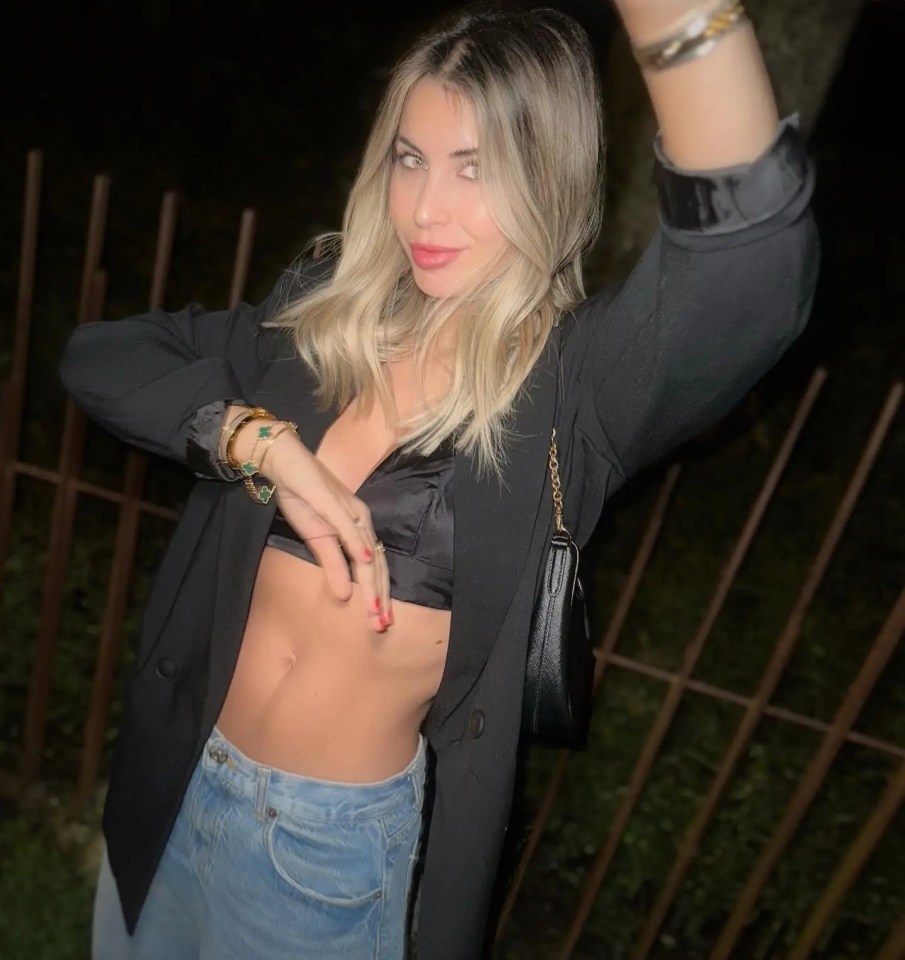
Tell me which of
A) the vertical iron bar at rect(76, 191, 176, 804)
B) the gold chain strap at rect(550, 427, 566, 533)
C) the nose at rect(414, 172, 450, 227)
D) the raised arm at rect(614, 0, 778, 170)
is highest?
the raised arm at rect(614, 0, 778, 170)

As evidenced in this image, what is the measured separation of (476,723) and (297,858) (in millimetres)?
406

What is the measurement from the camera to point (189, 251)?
3592 mm

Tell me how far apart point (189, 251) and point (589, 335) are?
279 cm

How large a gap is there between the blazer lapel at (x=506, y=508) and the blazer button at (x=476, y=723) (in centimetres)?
21

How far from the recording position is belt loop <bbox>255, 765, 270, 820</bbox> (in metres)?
1.47

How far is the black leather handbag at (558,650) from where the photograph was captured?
1387 mm

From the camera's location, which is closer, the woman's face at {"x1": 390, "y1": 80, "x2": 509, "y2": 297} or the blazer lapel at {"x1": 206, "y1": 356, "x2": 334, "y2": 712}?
the woman's face at {"x1": 390, "y1": 80, "x2": 509, "y2": 297}

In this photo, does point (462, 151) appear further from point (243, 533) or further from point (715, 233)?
point (243, 533)

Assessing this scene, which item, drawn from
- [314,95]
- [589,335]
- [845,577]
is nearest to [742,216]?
[589,335]

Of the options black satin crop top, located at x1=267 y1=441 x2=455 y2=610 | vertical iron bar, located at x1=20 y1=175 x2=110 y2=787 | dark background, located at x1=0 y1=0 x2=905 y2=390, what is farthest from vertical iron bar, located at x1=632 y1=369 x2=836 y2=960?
dark background, located at x1=0 y1=0 x2=905 y2=390

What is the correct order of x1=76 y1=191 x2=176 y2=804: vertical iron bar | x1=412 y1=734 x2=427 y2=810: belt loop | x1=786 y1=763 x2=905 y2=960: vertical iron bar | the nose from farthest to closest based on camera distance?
x1=76 y1=191 x2=176 y2=804: vertical iron bar, x1=786 y1=763 x2=905 y2=960: vertical iron bar, x1=412 y1=734 x2=427 y2=810: belt loop, the nose

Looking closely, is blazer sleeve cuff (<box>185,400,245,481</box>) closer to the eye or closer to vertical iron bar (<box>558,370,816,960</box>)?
the eye

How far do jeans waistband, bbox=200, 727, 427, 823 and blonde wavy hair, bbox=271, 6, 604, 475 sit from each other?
645 mm

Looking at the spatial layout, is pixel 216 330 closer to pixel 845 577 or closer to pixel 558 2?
pixel 558 2
